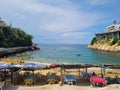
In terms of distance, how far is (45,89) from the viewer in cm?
2530

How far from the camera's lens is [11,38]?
102 metres

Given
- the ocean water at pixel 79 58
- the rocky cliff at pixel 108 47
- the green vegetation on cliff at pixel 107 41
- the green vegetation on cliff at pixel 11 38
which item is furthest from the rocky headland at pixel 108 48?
the green vegetation on cliff at pixel 11 38

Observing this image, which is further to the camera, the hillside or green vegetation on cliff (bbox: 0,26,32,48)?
the hillside

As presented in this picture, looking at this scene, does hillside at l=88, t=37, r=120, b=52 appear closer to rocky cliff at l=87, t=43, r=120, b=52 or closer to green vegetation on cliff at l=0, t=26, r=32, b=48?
rocky cliff at l=87, t=43, r=120, b=52

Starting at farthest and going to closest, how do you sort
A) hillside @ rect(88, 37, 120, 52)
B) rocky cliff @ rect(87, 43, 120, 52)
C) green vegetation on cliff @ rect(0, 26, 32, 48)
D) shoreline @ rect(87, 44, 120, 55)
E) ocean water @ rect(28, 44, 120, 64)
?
hillside @ rect(88, 37, 120, 52) → rocky cliff @ rect(87, 43, 120, 52) → shoreline @ rect(87, 44, 120, 55) → green vegetation on cliff @ rect(0, 26, 32, 48) → ocean water @ rect(28, 44, 120, 64)

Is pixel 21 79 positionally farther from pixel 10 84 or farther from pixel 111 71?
pixel 111 71

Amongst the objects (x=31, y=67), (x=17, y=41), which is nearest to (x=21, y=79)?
(x=31, y=67)

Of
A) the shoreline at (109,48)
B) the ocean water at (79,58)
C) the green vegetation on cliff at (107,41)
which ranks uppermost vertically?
the green vegetation on cliff at (107,41)

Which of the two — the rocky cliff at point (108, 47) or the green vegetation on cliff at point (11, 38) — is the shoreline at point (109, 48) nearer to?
the rocky cliff at point (108, 47)

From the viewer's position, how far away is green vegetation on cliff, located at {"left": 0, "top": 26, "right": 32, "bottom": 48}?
94.3m

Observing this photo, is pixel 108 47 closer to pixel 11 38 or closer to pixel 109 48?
pixel 109 48

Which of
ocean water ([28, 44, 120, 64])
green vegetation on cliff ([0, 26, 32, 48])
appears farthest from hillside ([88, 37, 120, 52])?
green vegetation on cliff ([0, 26, 32, 48])

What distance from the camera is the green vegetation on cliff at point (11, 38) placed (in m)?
94.3

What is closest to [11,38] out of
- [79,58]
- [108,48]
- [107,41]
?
[79,58]
